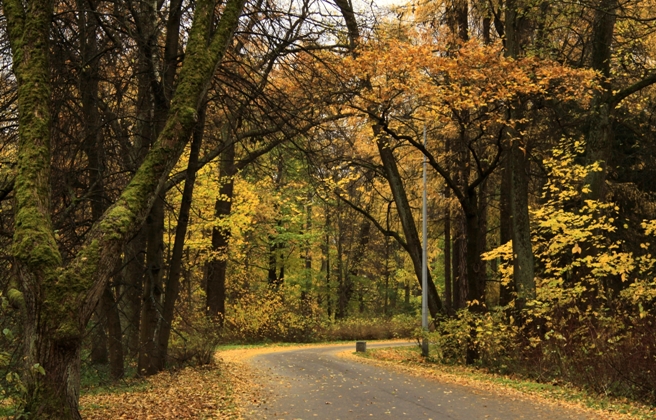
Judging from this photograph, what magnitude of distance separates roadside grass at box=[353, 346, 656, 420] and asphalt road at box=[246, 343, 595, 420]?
62cm

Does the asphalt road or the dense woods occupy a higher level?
the dense woods

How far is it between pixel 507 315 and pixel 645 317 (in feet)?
13.8

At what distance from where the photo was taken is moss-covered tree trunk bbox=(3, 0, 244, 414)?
4797mm

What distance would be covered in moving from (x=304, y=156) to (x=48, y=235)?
7451 millimetres

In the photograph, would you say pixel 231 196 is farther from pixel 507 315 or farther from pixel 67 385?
pixel 67 385

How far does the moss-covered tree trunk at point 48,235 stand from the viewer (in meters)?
4.80

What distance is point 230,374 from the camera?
12844 mm

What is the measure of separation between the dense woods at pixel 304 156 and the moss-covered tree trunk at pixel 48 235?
17 millimetres

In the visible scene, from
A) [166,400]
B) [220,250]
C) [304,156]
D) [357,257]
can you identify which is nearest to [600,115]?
[304,156]

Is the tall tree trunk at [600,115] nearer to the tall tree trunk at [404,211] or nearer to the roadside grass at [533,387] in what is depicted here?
the roadside grass at [533,387]

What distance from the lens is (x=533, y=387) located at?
11188mm

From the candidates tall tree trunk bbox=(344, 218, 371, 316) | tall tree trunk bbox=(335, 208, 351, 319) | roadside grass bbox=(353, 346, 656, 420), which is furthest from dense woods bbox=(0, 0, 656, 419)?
tall tree trunk bbox=(335, 208, 351, 319)

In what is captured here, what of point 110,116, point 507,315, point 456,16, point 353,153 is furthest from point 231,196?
point 110,116

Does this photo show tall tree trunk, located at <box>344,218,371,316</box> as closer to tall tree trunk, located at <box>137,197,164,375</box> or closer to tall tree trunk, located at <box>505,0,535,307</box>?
tall tree trunk, located at <box>505,0,535,307</box>
